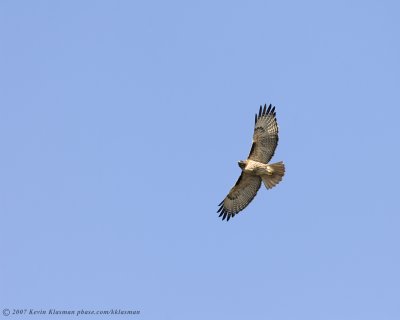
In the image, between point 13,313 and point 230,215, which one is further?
point 230,215

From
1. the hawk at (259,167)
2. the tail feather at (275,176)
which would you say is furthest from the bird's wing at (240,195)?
the tail feather at (275,176)

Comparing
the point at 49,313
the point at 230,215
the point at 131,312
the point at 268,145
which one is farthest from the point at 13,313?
the point at 268,145

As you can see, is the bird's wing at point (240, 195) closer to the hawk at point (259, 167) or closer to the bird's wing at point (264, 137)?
the hawk at point (259, 167)

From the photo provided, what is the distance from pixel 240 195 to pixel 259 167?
1.51m

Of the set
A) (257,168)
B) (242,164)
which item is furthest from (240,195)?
(257,168)

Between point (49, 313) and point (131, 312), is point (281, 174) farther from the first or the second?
point (49, 313)

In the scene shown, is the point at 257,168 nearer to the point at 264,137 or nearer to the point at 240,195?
the point at 264,137

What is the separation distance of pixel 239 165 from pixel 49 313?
5.71 metres

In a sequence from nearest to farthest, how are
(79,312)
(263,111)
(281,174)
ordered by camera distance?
(79,312) → (281,174) → (263,111)

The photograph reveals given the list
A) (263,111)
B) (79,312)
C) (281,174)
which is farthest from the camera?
(263,111)

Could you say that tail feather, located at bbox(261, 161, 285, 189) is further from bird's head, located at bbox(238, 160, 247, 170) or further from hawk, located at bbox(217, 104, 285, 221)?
bird's head, located at bbox(238, 160, 247, 170)

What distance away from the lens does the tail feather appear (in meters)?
14.0

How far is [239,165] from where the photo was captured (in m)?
14.6

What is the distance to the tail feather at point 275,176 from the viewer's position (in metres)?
14.0
